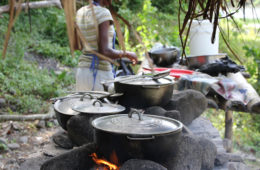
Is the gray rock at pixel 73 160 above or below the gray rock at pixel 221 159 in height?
above

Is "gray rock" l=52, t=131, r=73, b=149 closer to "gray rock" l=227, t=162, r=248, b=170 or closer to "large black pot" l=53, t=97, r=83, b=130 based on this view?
"large black pot" l=53, t=97, r=83, b=130

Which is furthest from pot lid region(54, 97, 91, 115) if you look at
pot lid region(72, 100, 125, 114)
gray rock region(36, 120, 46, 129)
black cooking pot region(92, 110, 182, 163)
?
gray rock region(36, 120, 46, 129)

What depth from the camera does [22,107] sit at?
611 centimetres

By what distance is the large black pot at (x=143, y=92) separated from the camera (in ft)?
9.48

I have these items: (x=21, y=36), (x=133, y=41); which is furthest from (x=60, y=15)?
(x=133, y=41)

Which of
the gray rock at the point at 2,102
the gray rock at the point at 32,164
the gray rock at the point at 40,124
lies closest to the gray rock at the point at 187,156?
the gray rock at the point at 32,164

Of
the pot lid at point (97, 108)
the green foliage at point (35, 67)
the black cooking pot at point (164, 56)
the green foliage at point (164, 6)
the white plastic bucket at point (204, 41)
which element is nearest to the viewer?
the pot lid at point (97, 108)

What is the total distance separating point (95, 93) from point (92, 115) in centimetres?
76

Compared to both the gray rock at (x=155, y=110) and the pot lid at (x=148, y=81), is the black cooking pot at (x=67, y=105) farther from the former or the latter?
the gray rock at (x=155, y=110)

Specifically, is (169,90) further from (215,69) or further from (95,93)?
(215,69)

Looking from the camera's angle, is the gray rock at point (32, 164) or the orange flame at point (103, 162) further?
the gray rock at point (32, 164)

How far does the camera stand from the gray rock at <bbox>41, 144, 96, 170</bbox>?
217 cm

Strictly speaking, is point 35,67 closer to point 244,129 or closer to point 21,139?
point 21,139

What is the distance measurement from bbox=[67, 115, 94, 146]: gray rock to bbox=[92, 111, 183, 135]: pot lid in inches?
12.1
